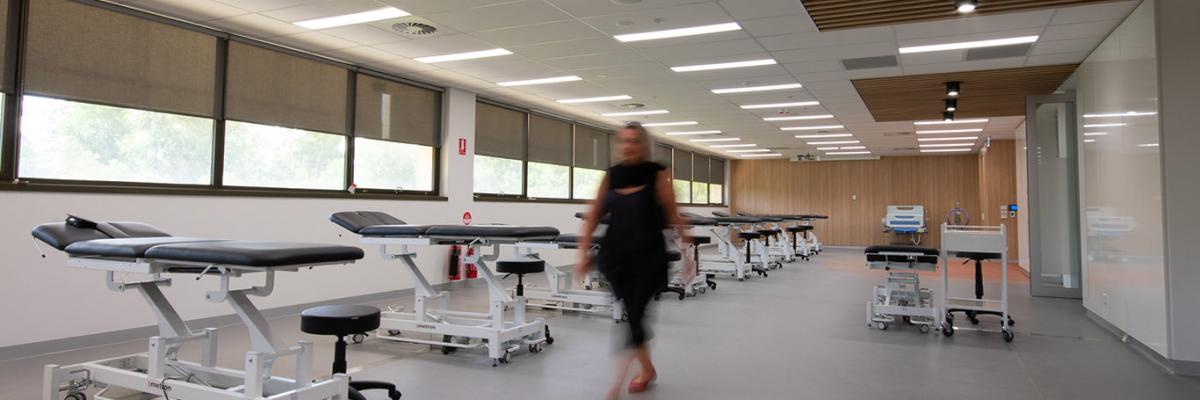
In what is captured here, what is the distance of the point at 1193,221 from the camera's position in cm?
374

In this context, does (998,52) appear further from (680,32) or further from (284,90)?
(284,90)

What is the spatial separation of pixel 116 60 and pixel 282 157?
62.2 inches

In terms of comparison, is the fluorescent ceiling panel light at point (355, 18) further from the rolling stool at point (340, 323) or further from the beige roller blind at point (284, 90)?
the rolling stool at point (340, 323)

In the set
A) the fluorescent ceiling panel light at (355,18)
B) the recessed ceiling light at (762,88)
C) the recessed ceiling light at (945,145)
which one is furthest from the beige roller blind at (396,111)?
the recessed ceiling light at (945,145)

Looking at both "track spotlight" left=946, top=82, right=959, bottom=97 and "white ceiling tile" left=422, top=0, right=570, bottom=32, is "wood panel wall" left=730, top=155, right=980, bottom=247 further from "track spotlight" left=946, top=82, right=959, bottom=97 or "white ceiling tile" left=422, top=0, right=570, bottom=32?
"white ceiling tile" left=422, top=0, right=570, bottom=32

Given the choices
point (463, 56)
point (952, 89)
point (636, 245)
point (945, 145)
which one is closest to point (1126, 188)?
point (952, 89)

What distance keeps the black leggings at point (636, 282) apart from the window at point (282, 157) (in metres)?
4.27

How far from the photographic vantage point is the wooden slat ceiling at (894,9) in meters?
4.44

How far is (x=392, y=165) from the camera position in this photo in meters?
7.11

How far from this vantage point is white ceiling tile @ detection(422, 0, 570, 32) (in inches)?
185

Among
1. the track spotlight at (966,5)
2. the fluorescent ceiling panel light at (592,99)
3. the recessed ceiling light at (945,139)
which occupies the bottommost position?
the track spotlight at (966,5)

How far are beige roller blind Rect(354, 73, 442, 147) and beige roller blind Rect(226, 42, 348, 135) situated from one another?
240mm

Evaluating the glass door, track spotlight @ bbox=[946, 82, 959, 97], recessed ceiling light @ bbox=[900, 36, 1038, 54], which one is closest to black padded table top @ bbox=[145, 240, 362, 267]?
recessed ceiling light @ bbox=[900, 36, 1038, 54]

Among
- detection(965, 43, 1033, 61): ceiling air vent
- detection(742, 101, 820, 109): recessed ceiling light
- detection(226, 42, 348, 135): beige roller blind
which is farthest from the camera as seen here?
detection(742, 101, 820, 109): recessed ceiling light
